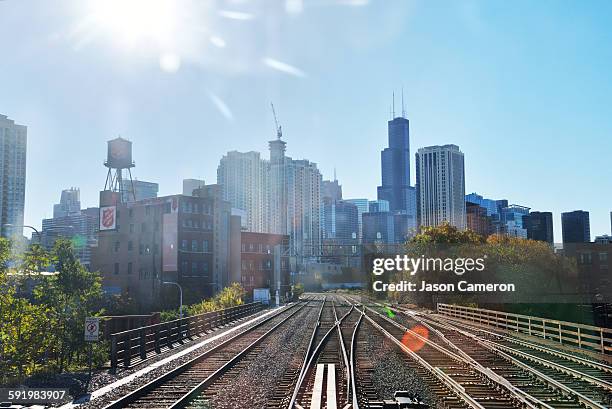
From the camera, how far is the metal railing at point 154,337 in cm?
1977

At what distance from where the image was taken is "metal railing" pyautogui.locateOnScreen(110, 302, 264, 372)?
19.8m

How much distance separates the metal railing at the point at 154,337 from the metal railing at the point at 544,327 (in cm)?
1657

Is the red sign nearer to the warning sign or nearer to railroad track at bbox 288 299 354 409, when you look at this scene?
railroad track at bbox 288 299 354 409

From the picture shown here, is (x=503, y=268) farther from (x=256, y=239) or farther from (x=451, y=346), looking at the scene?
(x=256, y=239)

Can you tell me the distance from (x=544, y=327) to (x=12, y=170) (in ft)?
458

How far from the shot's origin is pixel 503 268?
5884 centimetres

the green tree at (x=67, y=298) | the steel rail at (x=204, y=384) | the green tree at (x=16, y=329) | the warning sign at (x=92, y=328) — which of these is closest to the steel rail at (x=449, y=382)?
the steel rail at (x=204, y=384)

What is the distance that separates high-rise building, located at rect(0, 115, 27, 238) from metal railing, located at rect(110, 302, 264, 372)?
335ft

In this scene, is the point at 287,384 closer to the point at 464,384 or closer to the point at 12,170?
the point at 464,384

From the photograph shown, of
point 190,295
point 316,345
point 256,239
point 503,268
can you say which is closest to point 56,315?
point 316,345

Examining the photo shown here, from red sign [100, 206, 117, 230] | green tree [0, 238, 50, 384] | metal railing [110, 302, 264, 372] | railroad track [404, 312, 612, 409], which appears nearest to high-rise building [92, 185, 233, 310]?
red sign [100, 206, 117, 230]

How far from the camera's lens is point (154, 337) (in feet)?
78.7

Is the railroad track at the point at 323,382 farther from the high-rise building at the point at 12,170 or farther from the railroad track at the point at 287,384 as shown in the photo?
the high-rise building at the point at 12,170

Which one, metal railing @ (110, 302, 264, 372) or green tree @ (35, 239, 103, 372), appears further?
green tree @ (35, 239, 103, 372)
